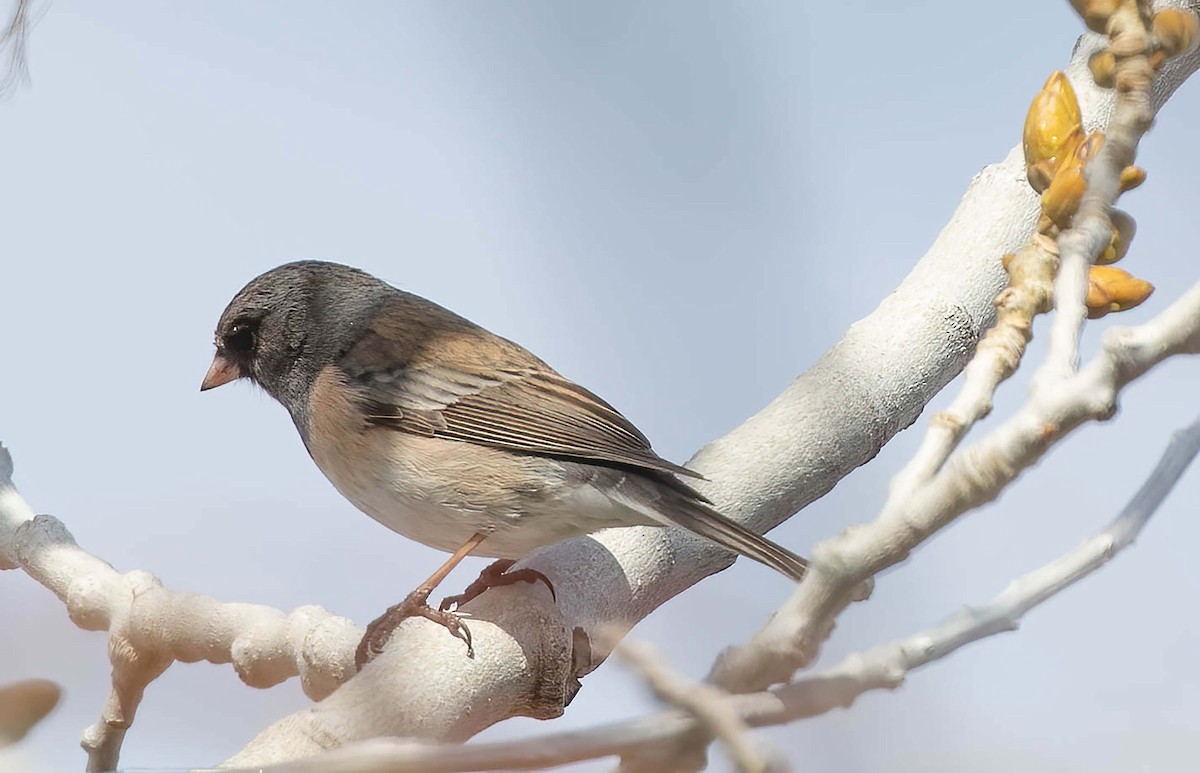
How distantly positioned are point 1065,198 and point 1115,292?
0.38ft

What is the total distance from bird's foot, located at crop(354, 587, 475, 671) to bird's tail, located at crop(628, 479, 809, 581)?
Result: 0.36m

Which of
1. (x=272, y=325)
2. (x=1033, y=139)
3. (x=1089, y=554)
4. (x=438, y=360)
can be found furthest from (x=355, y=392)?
(x=1089, y=554)

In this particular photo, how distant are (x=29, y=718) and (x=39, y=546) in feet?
4.30

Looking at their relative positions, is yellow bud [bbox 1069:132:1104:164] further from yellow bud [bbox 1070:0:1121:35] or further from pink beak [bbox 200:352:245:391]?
pink beak [bbox 200:352:245:391]

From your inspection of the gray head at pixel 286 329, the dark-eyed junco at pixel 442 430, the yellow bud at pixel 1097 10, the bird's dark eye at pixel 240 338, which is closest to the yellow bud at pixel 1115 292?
the yellow bud at pixel 1097 10

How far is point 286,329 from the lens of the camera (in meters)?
2.35

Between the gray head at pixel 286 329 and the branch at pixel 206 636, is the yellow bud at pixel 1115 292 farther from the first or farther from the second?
the gray head at pixel 286 329

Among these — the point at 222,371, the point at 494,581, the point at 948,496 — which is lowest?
the point at 948,496

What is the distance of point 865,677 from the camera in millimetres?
471

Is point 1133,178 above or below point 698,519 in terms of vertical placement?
above

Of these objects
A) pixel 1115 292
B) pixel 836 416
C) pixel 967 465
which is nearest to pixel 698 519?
pixel 836 416

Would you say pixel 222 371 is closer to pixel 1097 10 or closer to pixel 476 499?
pixel 476 499

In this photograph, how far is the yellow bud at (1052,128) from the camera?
47.6 inches

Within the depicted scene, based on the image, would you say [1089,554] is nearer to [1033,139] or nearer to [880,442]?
[1033,139]
